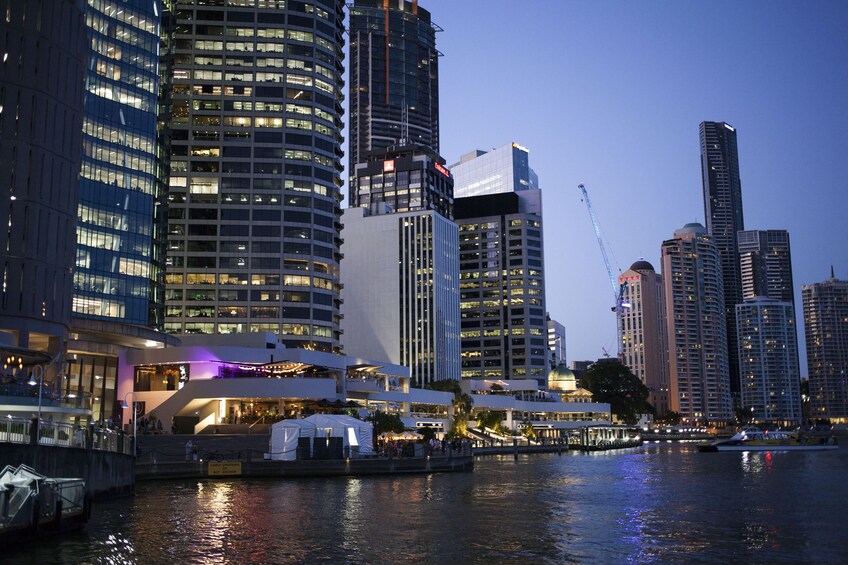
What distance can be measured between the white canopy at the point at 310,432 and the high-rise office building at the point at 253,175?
297 feet

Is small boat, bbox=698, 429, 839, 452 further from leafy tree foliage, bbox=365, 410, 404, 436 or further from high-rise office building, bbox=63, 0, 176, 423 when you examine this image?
high-rise office building, bbox=63, 0, 176, 423

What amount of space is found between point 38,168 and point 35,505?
6266 centimetres

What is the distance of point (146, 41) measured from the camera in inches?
5359

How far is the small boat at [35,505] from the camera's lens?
35125 millimetres

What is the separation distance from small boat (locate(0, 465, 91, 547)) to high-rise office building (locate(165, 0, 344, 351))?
13587cm

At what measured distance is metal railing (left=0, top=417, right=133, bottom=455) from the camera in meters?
44.2

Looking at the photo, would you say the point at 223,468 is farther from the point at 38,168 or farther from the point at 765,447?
the point at 765,447

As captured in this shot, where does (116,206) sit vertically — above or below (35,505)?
above

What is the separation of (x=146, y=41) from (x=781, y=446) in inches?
5708

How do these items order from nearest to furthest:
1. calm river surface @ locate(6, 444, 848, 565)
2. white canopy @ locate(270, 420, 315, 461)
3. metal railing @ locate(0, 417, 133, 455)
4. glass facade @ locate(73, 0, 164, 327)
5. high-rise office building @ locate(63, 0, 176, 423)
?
calm river surface @ locate(6, 444, 848, 565), metal railing @ locate(0, 417, 133, 455), white canopy @ locate(270, 420, 315, 461), high-rise office building @ locate(63, 0, 176, 423), glass facade @ locate(73, 0, 164, 327)

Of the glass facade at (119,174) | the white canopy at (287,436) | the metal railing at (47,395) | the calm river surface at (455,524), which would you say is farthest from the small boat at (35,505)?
the glass facade at (119,174)

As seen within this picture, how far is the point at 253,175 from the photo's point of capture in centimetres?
18138

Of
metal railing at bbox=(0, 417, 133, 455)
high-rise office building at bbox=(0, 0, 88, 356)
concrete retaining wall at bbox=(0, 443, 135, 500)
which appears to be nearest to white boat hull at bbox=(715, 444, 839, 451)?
high-rise office building at bbox=(0, 0, 88, 356)

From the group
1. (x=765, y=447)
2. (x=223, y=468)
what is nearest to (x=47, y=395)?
(x=223, y=468)
